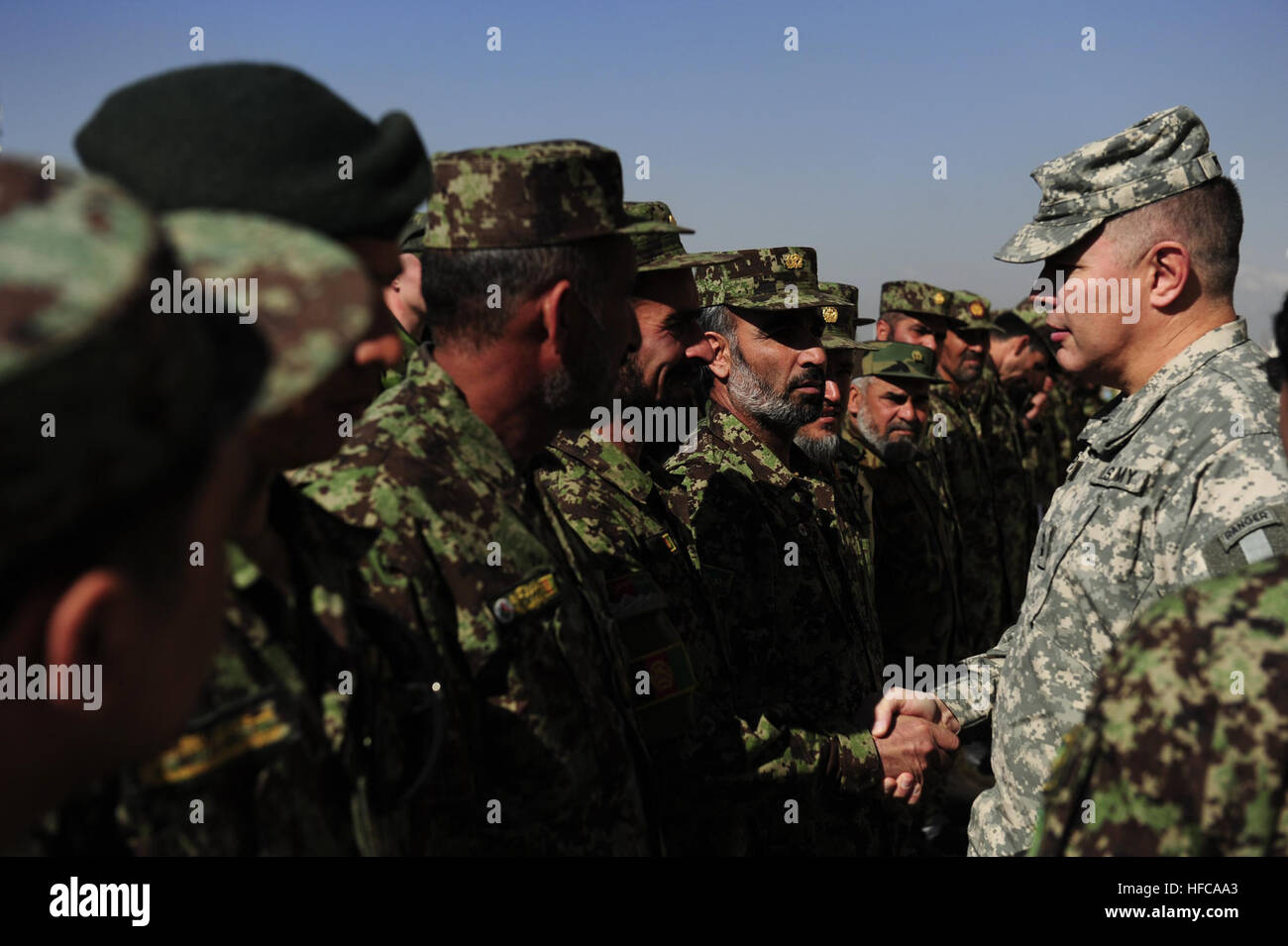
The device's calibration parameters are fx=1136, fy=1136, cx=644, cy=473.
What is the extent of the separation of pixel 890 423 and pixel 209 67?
623 cm

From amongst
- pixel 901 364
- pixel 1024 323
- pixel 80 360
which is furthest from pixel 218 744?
pixel 1024 323

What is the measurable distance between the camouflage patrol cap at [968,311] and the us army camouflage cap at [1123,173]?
7443 millimetres

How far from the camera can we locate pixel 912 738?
418 cm

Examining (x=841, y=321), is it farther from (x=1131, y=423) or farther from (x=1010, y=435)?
(x=1010, y=435)

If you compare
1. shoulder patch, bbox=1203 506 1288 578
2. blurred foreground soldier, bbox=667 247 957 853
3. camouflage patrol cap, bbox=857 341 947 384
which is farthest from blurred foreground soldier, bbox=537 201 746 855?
camouflage patrol cap, bbox=857 341 947 384

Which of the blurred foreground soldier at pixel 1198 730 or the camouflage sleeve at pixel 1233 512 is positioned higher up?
the camouflage sleeve at pixel 1233 512

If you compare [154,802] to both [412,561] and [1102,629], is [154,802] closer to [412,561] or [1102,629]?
[412,561]

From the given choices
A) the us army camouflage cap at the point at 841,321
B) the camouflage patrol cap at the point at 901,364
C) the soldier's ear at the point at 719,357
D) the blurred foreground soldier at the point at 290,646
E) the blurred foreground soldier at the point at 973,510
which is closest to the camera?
the blurred foreground soldier at the point at 290,646

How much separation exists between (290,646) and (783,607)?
3334 millimetres

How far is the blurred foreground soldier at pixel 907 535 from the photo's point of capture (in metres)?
7.46

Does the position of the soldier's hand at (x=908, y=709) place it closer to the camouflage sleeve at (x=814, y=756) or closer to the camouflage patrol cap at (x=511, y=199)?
the camouflage sleeve at (x=814, y=756)

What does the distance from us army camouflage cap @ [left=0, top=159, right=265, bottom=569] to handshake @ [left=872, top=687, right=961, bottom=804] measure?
3.48 m

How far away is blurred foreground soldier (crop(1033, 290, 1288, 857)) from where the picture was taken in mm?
1559

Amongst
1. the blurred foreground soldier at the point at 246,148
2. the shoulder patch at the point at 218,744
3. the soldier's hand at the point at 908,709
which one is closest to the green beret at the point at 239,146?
the blurred foreground soldier at the point at 246,148
